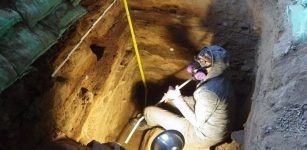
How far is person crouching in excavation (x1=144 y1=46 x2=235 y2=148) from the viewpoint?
4941mm

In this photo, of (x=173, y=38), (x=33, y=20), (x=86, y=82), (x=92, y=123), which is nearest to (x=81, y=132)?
(x=92, y=123)

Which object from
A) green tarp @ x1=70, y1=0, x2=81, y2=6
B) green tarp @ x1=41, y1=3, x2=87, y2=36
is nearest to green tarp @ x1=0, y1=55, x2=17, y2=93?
green tarp @ x1=41, y1=3, x2=87, y2=36

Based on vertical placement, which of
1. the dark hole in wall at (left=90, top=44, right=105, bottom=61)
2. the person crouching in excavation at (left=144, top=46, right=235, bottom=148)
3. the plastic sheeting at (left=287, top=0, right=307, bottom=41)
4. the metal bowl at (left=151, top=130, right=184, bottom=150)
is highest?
the plastic sheeting at (left=287, top=0, right=307, bottom=41)

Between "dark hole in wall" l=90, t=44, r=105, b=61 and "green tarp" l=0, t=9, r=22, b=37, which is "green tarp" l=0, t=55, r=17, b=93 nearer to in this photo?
"green tarp" l=0, t=9, r=22, b=37

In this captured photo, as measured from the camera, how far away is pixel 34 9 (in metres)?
3.43

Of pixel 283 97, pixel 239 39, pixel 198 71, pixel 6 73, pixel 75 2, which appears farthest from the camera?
pixel 239 39

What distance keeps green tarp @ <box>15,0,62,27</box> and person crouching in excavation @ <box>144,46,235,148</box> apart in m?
2.38

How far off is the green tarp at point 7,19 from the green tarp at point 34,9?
0.09 metres

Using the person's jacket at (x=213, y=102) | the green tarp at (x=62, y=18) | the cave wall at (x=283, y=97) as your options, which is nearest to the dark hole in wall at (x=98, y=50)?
the green tarp at (x=62, y=18)

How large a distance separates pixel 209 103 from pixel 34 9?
273 centimetres

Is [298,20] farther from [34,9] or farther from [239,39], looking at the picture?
[239,39]

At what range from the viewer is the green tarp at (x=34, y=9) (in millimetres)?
3324

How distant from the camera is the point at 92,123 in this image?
5105 mm

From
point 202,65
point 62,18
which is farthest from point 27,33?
point 202,65
